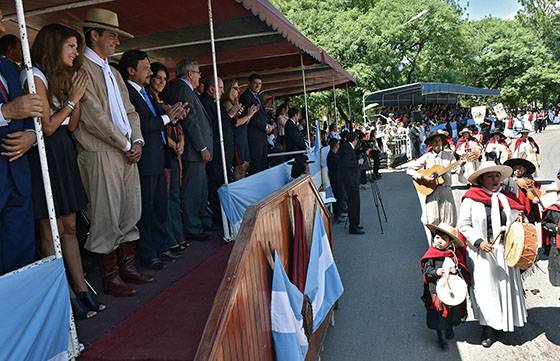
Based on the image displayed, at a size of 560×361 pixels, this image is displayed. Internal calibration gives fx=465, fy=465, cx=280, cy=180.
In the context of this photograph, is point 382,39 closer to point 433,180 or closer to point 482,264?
point 433,180

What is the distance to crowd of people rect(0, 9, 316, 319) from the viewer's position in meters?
2.30

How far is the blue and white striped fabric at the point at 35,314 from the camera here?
1.81 meters

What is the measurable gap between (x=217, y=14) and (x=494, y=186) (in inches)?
133

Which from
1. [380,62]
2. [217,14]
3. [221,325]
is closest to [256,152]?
[217,14]

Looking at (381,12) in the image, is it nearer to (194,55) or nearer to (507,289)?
(194,55)

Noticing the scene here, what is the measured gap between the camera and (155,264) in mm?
3811

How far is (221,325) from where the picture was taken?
83.0 inches

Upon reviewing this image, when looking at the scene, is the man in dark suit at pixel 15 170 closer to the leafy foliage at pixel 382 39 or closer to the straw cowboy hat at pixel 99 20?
the straw cowboy hat at pixel 99 20

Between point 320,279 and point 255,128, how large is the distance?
290 centimetres

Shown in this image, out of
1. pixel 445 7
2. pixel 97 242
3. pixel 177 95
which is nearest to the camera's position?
pixel 97 242

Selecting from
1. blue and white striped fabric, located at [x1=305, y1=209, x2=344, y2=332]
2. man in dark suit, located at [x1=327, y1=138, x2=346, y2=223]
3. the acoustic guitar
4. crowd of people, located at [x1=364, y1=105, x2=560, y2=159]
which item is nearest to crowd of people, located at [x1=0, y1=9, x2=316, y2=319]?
blue and white striped fabric, located at [x1=305, y1=209, x2=344, y2=332]

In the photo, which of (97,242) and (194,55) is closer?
(97,242)

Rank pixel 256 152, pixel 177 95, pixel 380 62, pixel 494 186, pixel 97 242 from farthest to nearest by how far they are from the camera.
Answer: pixel 380 62 < pixel 256 152 < pixel 494 186 < pixel 177 95 < pixel 97 242

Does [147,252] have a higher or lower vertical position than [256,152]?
lower
